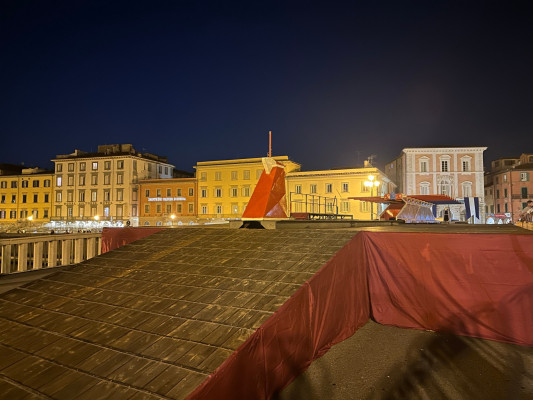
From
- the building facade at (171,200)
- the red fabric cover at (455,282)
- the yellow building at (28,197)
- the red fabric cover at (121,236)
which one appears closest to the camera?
the red fabric cover at (455,282)

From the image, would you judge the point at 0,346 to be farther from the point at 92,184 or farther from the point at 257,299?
the point at 92,184

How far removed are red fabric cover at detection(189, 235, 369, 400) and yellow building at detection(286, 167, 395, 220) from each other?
1279 inches

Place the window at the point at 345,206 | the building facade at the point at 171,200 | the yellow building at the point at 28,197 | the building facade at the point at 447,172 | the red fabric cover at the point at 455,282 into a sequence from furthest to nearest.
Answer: the yellow building at the point at 28,197 < the building facade at the point at 171,200 < the building facade at the point at 447,172 < the window at the point at 345,206 < the red fabric cover at the point at 455,282

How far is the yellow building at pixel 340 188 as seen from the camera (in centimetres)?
3919

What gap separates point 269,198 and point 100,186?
46300 millimetres

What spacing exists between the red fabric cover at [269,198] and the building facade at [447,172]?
3658 cm

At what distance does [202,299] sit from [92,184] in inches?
2021

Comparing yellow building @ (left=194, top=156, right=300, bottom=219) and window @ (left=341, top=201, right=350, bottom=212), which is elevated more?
yellow building @ (left=194, top=156, right=300, bottom=219)

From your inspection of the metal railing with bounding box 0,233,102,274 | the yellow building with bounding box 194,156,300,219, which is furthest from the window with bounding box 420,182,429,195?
the metal railing with bounding box 0,233,102,274

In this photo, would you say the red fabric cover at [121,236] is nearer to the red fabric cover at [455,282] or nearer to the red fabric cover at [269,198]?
the red fabric cover at [269,198]

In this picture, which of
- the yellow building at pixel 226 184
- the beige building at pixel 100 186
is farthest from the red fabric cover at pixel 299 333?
the beige building at pixel 100 186

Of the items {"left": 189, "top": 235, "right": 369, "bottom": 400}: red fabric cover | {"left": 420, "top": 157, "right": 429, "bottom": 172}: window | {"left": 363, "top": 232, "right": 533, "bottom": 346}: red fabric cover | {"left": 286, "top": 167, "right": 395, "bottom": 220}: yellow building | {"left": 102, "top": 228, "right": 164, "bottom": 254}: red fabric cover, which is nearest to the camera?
{"left": 189, "top": 235, "right": 369, "bottom": 400}: red fabric cover

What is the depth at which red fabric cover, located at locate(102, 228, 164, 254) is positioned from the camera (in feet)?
29.3

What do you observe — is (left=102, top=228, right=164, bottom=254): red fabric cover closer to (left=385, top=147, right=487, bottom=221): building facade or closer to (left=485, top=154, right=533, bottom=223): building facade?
(left=385, top=147, right=487, bottom=221): building facade
